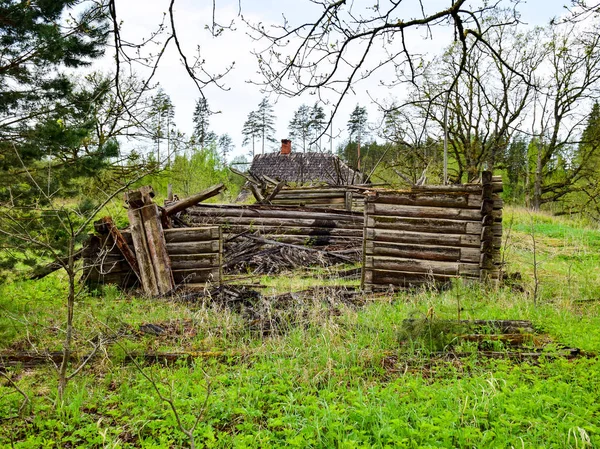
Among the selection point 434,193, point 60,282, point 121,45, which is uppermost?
point 121,45

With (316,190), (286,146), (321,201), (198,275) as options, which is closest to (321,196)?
(321,201)

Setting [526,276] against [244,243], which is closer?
[526,276]

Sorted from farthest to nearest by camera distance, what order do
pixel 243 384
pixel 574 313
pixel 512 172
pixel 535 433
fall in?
pixel 512 172 → pixel 574 313 → pixel 243 384 → pixel 535 433

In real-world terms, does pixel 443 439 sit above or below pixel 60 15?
below

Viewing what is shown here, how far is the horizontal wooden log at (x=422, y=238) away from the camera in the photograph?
334 inches

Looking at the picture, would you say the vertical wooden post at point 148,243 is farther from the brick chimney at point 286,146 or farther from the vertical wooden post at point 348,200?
the brick chimney at point 286,146

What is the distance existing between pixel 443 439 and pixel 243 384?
6.14ft

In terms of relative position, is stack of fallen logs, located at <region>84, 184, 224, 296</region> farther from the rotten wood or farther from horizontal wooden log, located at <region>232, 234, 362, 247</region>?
horizontal wooden log, located at <region>232, 234, 362, 247</region>

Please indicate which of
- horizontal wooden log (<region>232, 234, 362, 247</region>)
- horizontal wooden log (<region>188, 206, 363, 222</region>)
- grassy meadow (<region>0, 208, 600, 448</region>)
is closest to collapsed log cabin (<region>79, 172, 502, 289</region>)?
grassy meadow (<region>0, 208, 600, 448</region>)

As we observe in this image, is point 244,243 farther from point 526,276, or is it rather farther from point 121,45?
point 121,45

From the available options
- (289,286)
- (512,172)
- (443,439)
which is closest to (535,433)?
(443,439)

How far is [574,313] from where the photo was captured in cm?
632

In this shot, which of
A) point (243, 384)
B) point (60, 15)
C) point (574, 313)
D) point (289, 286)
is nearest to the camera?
point (243, 384)

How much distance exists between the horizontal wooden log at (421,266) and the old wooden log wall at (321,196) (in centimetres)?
863
